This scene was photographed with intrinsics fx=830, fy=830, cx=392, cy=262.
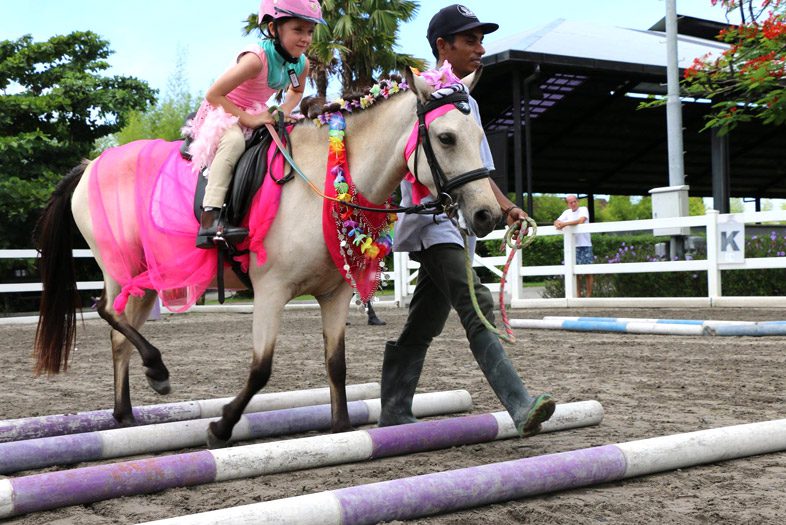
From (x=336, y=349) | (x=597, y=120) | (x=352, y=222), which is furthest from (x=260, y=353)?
(x=597, y=120)

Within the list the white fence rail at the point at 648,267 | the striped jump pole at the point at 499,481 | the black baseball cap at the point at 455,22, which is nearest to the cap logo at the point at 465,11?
the black baseball cap at the point at 455,22

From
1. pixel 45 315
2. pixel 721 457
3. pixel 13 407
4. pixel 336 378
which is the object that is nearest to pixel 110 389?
pixel 13 407

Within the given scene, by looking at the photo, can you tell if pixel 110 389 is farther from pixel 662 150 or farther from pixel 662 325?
pixel 662 150

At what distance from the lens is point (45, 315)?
5.19 m

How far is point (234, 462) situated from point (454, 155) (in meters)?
1.63

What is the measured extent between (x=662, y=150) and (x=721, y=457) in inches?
1168

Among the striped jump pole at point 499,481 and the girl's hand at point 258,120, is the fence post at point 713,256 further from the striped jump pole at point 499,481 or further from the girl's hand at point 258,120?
the girl's hand at point 258,120

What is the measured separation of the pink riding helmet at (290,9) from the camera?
4.18 metres

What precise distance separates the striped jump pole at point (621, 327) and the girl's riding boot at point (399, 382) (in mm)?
5493

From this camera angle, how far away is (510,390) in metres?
3.82

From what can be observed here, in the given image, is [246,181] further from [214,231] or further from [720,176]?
[720,176]

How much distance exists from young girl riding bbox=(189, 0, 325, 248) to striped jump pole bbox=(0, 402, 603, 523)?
44.7 inches

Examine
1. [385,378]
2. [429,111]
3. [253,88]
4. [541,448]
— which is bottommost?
[541,448]

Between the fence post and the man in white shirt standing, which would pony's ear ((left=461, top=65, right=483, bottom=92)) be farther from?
the man in white shirt standing
